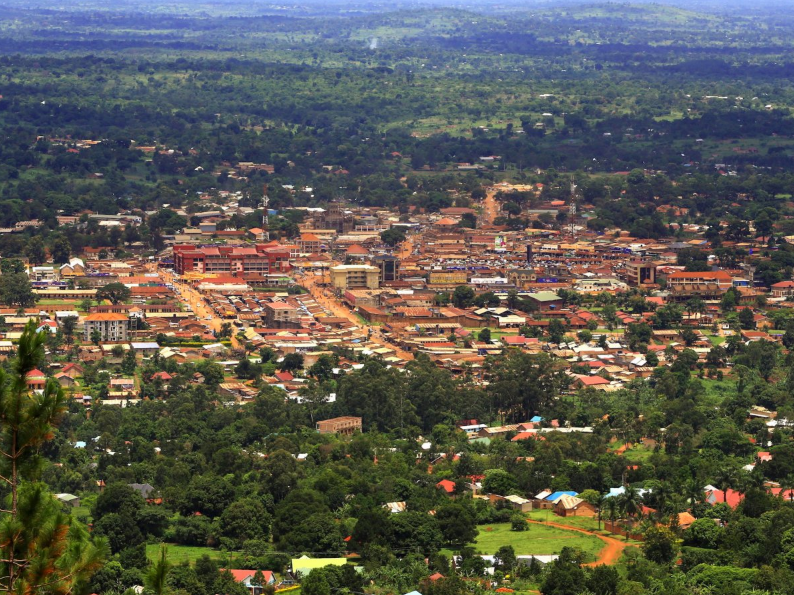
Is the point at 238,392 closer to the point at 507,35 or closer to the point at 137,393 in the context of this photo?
the point at 137,393

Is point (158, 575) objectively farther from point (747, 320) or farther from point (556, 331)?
point (747, 320)

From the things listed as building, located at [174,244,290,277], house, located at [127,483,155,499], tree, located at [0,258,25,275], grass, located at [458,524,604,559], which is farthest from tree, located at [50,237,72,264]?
grass, located at [458,524,604,559]

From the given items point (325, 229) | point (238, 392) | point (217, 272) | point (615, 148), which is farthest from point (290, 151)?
point (238, 392)

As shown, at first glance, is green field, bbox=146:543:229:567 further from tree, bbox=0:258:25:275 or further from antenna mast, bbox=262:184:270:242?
antenna mast, bbox=262:184:270:242

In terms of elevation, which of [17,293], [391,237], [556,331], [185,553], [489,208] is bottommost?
[489,208]

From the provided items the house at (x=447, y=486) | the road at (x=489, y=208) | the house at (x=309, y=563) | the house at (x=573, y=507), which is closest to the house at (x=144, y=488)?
the house at (x=309, y=563)

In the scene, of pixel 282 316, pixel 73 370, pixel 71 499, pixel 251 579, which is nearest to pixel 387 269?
pixel 282 316
